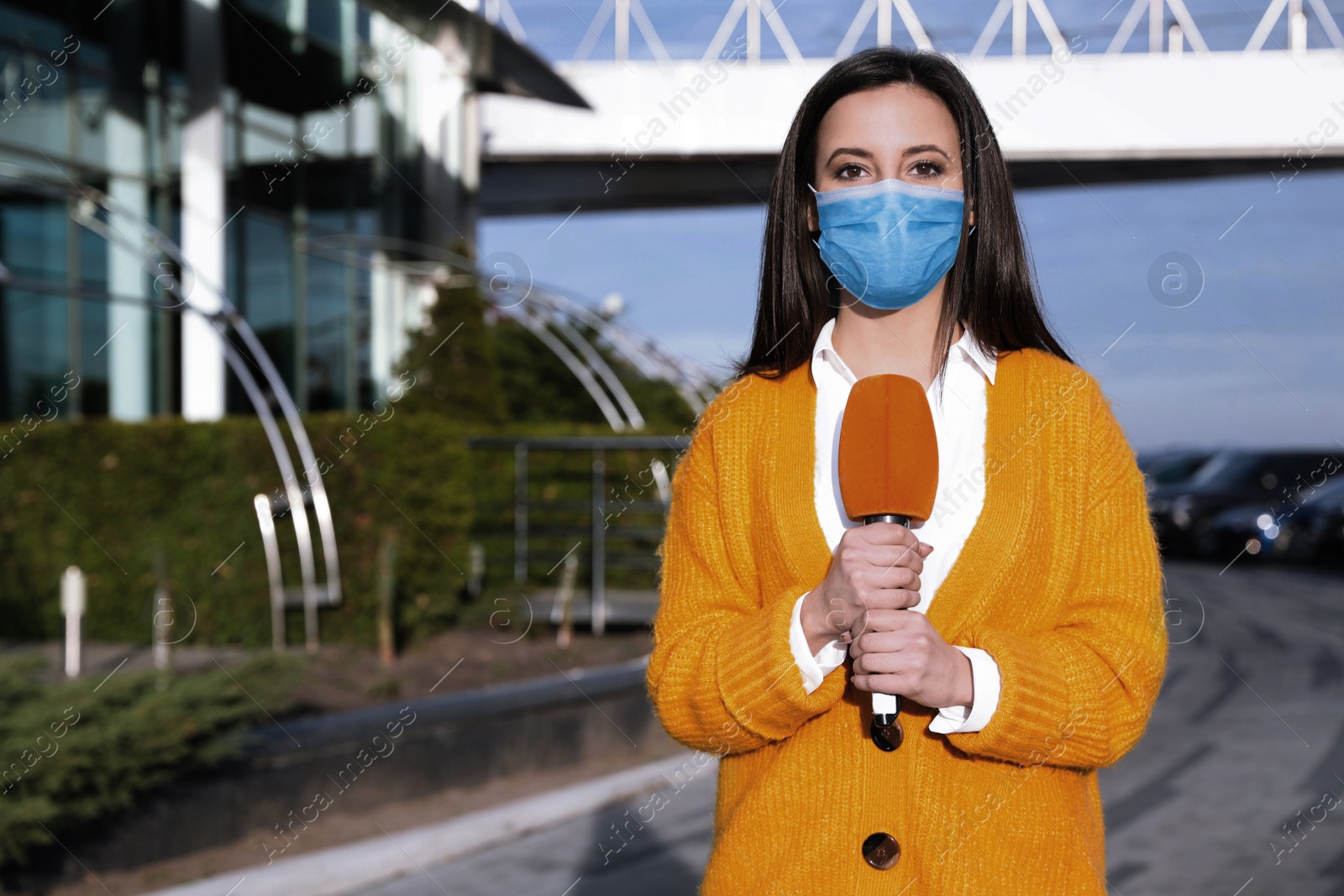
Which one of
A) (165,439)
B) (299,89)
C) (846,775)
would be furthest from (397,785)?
(299,89)

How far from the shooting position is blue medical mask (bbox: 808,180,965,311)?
202cm

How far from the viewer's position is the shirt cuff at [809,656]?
1.85m

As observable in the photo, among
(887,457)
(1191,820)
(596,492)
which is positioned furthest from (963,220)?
(596,492)

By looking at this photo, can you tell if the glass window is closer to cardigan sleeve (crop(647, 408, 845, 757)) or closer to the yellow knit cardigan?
cardigan sleeve (crop(647, 408, 845, 757))

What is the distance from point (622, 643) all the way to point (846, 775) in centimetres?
890

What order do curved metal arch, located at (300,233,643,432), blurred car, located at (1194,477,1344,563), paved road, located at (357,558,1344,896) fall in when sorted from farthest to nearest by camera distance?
blurred car, located at (1194,477,1344,563) < curved metal arch, located at (300,233,643,432) < paved road, located at (357,558,1344,896)

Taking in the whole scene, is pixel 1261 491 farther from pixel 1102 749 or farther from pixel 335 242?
pixel 1102 749

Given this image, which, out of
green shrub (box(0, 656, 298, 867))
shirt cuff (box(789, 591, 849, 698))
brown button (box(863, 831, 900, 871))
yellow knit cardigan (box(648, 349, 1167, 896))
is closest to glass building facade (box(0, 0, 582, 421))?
green shrub (box(0, 656, 298, 867))

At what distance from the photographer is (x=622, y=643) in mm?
10742

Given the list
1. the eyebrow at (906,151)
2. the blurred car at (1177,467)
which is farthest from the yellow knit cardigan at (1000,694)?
the blurred car at (1177,467)

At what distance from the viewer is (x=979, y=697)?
1793 millimetres

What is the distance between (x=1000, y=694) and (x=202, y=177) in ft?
48.7

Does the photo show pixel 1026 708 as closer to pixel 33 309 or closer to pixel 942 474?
pixel 942 474

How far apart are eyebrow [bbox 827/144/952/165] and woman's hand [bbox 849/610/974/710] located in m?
0.73
